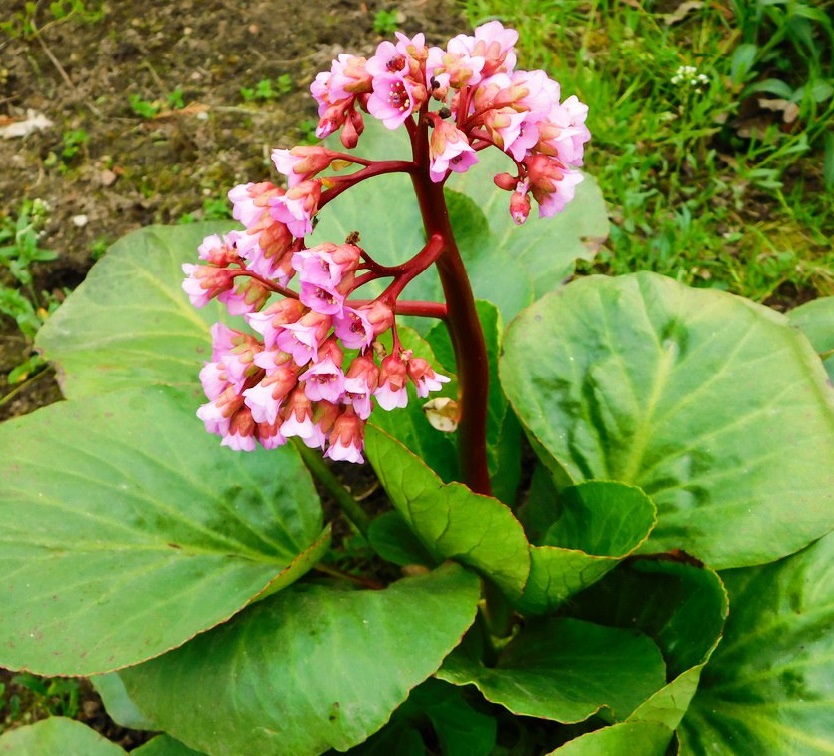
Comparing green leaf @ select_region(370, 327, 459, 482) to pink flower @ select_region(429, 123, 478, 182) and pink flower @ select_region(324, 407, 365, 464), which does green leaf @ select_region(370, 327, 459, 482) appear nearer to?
pink flower @ select_region(324, 407, 365, 464)

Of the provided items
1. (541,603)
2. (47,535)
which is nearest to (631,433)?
(541,603)

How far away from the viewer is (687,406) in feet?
4.74

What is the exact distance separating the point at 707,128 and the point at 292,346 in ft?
6.06

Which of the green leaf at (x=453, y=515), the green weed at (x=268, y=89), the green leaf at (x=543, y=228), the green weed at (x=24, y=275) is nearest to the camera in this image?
the green leaf at (x=453, y=515)

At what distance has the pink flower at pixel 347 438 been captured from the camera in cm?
105

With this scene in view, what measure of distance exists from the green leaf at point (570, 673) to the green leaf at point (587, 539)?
0.07 m

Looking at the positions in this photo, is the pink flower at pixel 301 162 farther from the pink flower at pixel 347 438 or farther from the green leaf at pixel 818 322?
the green leaf at pixel 818 322

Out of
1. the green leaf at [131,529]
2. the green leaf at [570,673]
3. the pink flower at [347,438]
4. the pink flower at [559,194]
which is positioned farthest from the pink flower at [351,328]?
the green leaf at [570,673]

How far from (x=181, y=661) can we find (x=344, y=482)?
80cm

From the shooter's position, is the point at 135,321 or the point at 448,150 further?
the point at 135,321

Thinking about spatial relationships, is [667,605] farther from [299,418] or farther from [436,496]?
[299,418]

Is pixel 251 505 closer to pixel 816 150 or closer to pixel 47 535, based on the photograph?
pixel 47 535

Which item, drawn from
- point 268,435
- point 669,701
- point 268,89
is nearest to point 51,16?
point 268,89

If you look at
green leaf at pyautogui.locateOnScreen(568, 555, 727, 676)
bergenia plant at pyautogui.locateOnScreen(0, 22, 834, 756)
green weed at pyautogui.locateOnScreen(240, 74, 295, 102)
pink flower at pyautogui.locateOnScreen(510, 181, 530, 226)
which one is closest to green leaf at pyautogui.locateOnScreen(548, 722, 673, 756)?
bergenia plant at pyautogui.locateOnScreen(0, 22, 834, 756)
